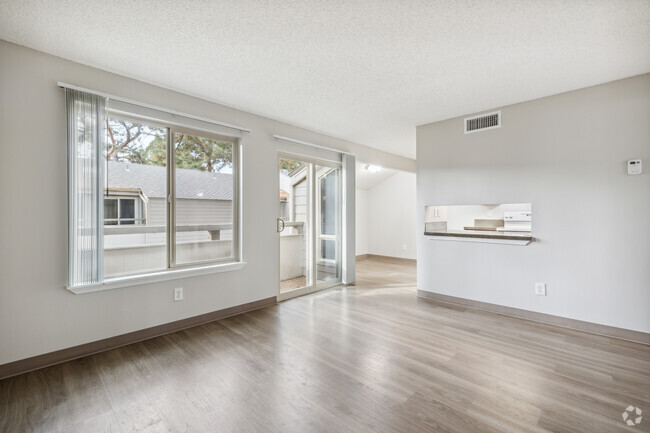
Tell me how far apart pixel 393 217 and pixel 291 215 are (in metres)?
4.16

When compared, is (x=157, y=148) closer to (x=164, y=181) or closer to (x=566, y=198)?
(x=164, y=181)

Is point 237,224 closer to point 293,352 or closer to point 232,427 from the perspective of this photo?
point 293,352

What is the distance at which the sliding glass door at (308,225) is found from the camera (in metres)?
4.29

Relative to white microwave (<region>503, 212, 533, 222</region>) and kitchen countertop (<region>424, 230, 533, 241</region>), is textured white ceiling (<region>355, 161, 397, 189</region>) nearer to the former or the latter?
kitchen countertop (<region>424, 230, 533, 241</region>)

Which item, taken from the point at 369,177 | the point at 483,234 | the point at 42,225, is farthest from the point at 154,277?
the point at 369,177

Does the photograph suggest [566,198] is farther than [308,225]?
No

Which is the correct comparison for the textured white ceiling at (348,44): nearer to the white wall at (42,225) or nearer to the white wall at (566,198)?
the white wall at (42,225)

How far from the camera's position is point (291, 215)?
439 centimetres

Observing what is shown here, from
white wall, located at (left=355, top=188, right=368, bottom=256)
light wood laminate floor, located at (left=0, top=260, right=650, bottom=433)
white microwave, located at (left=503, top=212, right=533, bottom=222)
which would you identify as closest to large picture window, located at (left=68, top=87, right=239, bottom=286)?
light wood laminate floor, located at (left=0, top=260, right=650, bottom=433)

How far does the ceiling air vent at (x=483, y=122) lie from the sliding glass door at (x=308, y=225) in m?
2.05

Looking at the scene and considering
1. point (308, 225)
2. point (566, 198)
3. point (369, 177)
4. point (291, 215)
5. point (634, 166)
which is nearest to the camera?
point (634, 166)

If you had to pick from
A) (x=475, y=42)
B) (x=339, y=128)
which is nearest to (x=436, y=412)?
(x=475, y=42)

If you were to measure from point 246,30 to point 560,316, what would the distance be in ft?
13.3

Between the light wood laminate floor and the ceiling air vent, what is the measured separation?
2365 millimetres
